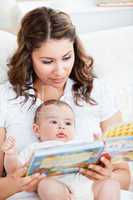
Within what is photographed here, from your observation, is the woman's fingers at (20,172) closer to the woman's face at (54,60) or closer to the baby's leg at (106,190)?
the baby's leg at (106,190)

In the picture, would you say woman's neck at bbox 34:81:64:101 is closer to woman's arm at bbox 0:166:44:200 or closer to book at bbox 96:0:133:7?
woman's arm at bbox 0:166:44:200

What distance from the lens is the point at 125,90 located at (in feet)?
5.61

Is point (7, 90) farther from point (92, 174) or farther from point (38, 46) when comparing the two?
point (92, 174)

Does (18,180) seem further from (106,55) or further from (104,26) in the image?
(104,26)

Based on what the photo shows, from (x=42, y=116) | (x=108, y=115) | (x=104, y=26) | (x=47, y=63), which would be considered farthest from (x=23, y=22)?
(x=104, y=26)

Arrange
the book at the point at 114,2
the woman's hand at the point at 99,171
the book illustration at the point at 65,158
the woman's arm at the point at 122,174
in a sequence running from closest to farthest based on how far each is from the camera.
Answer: the book illustration at the point at 65,158
the woman's hand at the point at 99,171
the woman's arm at the point at 122,174
the book at the point at 114,2

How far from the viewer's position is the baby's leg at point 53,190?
123 centimetres

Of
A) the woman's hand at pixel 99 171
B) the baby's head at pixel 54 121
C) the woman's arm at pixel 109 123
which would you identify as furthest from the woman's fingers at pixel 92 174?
the woman's arm at pixel 109 123

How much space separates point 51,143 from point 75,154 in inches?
4.5

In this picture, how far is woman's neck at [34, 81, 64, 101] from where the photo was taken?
1463 mm

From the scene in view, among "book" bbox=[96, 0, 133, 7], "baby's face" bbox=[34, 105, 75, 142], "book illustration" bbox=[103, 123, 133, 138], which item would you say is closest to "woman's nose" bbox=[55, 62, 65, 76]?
"baby's face" bbox=[34, 105, 75, 142]

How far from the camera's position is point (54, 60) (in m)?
1.40

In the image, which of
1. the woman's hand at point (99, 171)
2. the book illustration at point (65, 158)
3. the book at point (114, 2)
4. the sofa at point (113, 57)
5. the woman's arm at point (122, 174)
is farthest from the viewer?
the book at point (114, 2)

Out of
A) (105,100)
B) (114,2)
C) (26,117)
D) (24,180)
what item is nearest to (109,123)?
(105,100)
